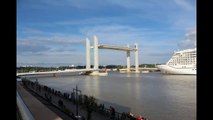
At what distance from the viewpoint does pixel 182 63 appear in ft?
170

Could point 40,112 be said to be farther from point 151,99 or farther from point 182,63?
point 182,63

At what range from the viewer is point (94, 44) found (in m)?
59.2

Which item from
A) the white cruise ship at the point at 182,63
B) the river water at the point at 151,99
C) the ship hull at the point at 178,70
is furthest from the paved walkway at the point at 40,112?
the white cruise ship at the point at 182,63

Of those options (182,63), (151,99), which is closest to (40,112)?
(151,99)

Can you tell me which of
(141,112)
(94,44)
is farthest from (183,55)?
(141,112)

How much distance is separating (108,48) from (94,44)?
7.79 meters

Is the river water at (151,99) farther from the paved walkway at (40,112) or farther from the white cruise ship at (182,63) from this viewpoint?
the white cruise ship at (182,63)

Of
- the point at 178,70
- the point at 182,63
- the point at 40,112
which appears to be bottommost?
the point at 178,70

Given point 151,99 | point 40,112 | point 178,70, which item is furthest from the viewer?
point 178,70

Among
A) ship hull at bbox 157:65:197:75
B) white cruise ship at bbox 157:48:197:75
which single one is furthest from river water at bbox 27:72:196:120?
white cruise ship at bbox 157:48:197:75

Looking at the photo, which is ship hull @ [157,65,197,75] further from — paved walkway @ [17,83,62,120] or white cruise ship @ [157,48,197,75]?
paved walkway @ [17,83,62,120]

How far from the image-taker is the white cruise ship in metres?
48.8
